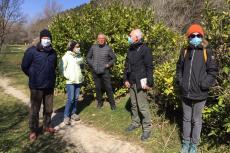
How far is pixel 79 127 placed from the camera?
8820 millimetres

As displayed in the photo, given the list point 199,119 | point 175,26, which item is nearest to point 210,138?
point 199,119

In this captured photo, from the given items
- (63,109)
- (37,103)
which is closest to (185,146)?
(37,103)

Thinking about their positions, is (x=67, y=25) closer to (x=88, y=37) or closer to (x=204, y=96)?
(x=88, y=37)

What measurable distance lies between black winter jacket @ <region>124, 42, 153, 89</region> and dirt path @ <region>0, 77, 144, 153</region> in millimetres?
1229

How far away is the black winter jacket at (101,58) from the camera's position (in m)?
9.56

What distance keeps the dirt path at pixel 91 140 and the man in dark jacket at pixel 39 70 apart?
33.9 inches

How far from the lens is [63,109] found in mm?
10812

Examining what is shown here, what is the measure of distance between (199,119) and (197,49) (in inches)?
46.7

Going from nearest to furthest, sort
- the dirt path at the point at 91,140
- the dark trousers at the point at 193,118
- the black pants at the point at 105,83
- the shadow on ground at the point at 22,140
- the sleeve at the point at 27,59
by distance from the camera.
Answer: the dark trousers at the point at 193,118 < the dirt path at the point at 91,140 < the shadow on ground at the point at 22,140 < the sleeve at the point at 27,59 < the black pants at the point at 105,83

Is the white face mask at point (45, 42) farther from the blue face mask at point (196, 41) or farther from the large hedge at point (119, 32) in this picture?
the large hedge at point (119, 32)

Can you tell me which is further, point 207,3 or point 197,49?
point 207,3

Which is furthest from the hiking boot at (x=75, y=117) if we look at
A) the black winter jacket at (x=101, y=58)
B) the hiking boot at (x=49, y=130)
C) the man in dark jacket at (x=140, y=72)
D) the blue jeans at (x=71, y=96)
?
the man in dark jacket at (x=140, y=72)

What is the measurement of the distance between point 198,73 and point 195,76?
0.23 ft

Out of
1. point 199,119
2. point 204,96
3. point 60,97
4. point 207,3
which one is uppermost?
point 207,3
